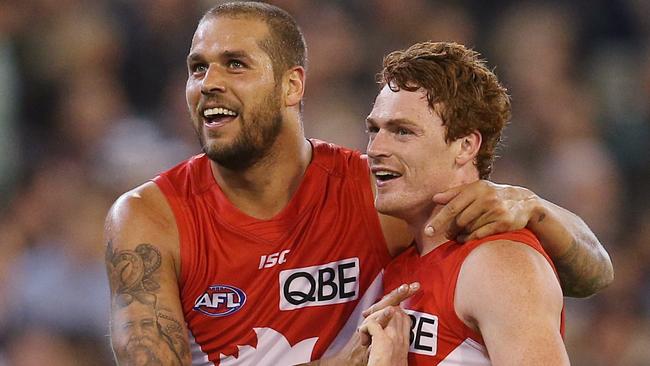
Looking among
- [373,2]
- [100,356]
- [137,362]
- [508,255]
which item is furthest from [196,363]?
[373,2]

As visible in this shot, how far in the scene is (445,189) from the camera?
382cm

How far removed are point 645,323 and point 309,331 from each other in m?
3.54

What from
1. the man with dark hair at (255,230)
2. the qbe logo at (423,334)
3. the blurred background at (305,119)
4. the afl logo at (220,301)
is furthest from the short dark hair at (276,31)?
the blurred background at (305,119)

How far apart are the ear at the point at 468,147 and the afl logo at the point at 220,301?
0.98m

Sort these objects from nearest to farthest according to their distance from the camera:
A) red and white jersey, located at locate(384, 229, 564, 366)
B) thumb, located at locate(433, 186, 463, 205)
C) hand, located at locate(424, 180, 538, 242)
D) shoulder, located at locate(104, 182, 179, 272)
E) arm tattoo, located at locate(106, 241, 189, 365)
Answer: red and white jersey, located at locate(384, 229, 564, 366), hand, located at locate(424, 180, 538, 242), thumb, located at locate(433, 186, 463, 205), arm tattoo, located at locate(106, 241, 189, 365), shoulder, located at locate(104, 182, 179, 272)

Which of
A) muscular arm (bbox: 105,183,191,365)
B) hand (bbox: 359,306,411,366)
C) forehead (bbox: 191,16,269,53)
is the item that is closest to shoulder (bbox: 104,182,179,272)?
muscular arm (bbox: 105,183,191,365)

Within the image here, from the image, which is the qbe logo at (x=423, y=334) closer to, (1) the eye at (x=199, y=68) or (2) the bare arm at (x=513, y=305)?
(2) the bare arm at (x=513, y=305)

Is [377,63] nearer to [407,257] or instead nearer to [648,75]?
[648,75]

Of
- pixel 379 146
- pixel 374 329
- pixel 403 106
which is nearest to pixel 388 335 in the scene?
pixel 374 329

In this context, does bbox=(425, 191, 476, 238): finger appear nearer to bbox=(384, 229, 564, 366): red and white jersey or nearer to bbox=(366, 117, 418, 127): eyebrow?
bbox=(384, 229, 564, 366): red and white jersey

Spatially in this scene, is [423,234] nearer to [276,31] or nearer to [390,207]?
[390,207]

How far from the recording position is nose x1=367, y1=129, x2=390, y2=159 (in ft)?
12.6

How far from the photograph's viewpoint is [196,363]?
4289mm

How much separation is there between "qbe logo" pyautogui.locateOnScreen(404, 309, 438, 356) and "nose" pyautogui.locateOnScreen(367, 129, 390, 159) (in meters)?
0.54
